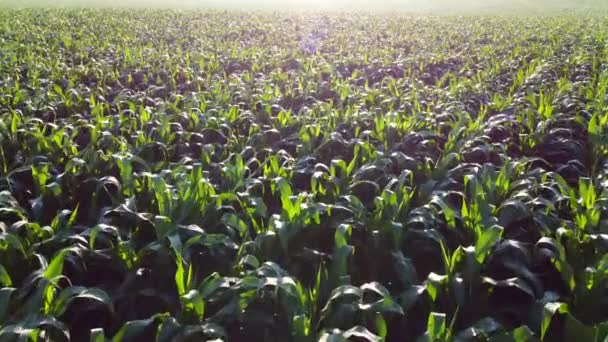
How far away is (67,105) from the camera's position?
688 centimetres

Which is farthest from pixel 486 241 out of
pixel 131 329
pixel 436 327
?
pixel 131 329

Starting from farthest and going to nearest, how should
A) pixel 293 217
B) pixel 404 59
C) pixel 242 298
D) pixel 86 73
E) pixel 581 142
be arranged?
pixel 404 59 → pixel 86 73 → pixel 581 142 → pixel 293 217 → pixel 242 298

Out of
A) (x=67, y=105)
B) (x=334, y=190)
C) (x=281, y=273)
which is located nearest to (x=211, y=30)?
(x=67, y=105)

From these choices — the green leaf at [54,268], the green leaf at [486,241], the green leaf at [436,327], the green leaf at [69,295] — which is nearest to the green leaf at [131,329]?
the green leaf at [69,295]

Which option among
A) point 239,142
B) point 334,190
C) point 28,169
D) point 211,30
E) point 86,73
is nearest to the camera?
point 334,190

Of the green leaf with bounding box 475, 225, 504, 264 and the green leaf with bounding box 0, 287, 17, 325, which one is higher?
the green leaf with bounding box 475, 225, 504, 264

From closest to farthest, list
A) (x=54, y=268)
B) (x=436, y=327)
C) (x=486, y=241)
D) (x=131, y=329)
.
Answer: (x=436, y=327) < (x=131, y=329) < (x=54, y=268) < (x=486, y=241)

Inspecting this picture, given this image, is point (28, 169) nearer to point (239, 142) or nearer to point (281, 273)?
point (239, 142)

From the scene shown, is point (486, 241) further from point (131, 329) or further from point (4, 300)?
point (4, 300)

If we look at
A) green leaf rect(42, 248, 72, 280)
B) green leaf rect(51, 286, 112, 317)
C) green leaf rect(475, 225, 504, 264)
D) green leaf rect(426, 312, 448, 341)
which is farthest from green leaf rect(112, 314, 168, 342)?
green leaf rect(475, 225, 504, 264)

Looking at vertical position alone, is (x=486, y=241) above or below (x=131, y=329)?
above

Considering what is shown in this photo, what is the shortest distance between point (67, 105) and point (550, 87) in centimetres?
704

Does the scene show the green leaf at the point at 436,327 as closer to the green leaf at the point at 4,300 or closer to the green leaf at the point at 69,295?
the green leaf at the point at 69,295

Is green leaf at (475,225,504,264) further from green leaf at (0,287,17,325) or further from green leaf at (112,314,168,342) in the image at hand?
green leaf at (0,287,17,325)
